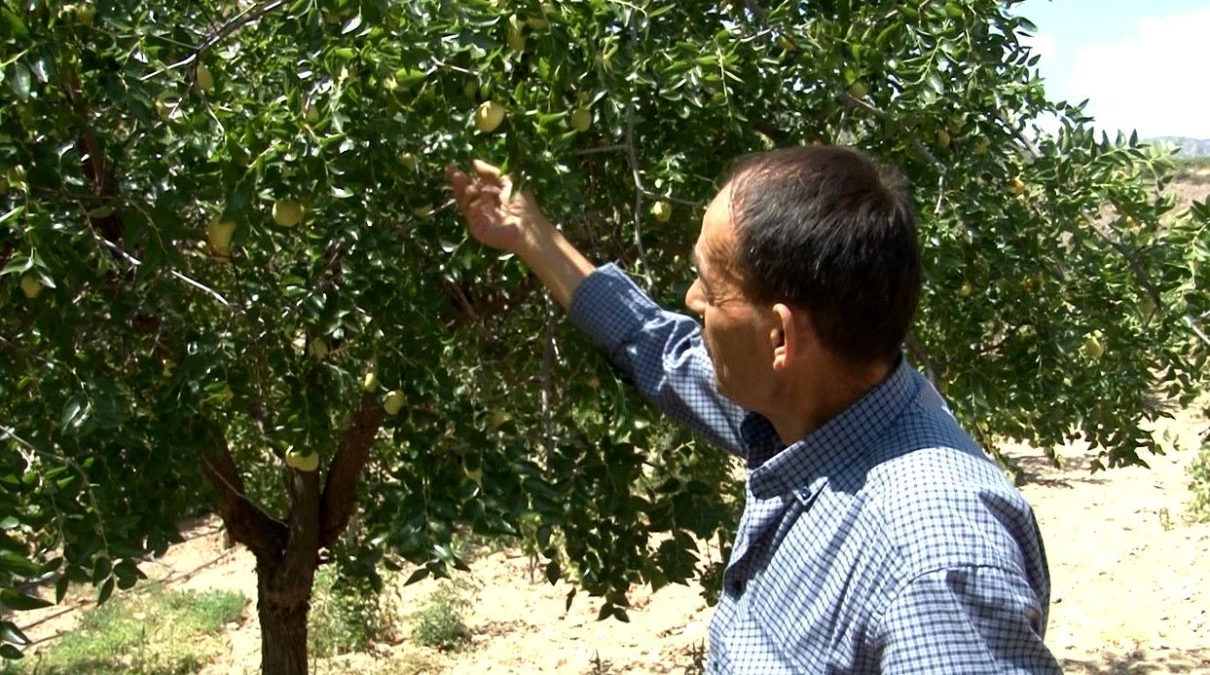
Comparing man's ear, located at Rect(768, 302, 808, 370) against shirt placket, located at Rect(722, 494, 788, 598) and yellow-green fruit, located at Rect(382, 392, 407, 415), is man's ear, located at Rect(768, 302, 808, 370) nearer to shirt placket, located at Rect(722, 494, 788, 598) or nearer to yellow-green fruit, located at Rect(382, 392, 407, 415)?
shirt placket, located at Rect(722, 494, 788, 598)

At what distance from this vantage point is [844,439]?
1292mm

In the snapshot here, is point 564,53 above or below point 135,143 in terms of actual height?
below

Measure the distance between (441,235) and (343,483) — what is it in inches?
58.5

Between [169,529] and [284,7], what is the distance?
2.95 feet

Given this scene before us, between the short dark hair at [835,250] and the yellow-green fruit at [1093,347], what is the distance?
1953 millimetres

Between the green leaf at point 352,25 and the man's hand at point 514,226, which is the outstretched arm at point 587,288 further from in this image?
the green leaf at point 352,25

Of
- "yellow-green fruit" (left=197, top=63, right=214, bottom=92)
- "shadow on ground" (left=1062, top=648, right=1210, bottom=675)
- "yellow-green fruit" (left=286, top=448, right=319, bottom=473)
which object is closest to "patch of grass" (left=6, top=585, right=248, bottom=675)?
"shadow on ground" (left=1062, top=648, right=1210, bottom=675)

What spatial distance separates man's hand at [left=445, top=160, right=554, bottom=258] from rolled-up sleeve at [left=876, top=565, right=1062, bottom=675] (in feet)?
3.18

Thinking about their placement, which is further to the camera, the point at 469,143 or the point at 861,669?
the point at 469,143

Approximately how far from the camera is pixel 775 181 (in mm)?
1290

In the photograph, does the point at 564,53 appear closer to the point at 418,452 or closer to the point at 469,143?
the point at 469,143

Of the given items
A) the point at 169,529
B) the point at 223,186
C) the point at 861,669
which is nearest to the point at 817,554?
the point at 861,669

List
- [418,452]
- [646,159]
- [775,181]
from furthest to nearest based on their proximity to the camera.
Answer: [646,159], [418,452], [775,181]

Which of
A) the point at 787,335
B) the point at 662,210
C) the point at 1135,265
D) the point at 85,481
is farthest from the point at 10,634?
the point at 1135,265
